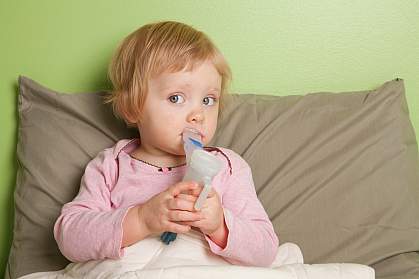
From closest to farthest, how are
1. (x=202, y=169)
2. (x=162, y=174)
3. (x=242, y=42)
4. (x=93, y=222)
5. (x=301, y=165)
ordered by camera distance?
(x=202, y=169) < (x=93, y=222) < (x=162, y=174) < (x=301, y=165) < (x=242, y=42)

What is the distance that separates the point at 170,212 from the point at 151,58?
0.31m

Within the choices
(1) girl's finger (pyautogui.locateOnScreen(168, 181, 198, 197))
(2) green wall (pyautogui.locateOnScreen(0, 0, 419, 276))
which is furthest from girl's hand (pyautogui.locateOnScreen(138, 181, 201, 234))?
(2) green wall (pyautogui.locateOnScreen(0, 0, 419, 276))

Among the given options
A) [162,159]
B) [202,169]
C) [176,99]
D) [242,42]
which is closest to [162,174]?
[162,159]

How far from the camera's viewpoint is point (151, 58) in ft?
3.77

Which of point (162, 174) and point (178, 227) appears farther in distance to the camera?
point (162, 174)

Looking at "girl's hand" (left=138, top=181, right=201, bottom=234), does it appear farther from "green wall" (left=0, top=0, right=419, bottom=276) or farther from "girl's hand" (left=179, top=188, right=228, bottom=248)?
"green wall" (left=0, top=0, right=419, bottom=276)

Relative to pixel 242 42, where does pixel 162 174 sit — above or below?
below

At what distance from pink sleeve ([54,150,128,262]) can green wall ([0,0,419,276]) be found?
33cm

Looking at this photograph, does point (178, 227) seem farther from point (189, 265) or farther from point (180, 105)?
point (180, 105)

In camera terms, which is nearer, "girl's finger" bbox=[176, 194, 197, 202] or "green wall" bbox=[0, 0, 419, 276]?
"girl's finger" bbox=[176, 194, 197, 202]

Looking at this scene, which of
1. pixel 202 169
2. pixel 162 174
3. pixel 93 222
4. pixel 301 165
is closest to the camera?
pixel 202 169

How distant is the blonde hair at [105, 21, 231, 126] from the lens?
114 cm

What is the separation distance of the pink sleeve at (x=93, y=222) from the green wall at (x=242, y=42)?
33 centimetres

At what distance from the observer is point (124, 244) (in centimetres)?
106
